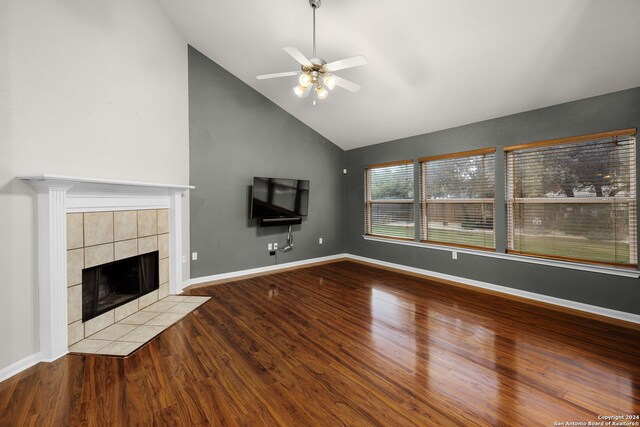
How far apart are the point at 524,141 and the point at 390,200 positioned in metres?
2.35

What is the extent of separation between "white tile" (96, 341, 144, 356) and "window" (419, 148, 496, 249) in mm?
4316

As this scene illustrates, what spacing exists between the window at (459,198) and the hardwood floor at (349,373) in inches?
50.7

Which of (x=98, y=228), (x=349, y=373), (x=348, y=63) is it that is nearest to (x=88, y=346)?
(x=98, y=228)

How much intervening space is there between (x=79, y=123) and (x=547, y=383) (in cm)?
438

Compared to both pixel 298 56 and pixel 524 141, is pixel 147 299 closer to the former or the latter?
pixel 298 56

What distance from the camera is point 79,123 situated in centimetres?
253

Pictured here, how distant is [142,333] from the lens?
266cm

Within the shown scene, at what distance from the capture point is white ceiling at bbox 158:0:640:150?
8.21ft

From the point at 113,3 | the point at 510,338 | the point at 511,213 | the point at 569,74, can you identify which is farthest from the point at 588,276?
the point at 113,3

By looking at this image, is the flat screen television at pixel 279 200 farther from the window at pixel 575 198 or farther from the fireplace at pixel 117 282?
the window at pixel 575 198

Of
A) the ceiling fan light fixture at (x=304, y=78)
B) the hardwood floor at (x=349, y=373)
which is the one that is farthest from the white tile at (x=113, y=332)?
the ceiling fan light fixture at (x=304, y=78)

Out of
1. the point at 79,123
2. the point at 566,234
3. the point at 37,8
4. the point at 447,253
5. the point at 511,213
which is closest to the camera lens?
the point at 37,8

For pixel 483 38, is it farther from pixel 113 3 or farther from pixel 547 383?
pixel 113 3

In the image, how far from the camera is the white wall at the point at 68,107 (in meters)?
2.03
